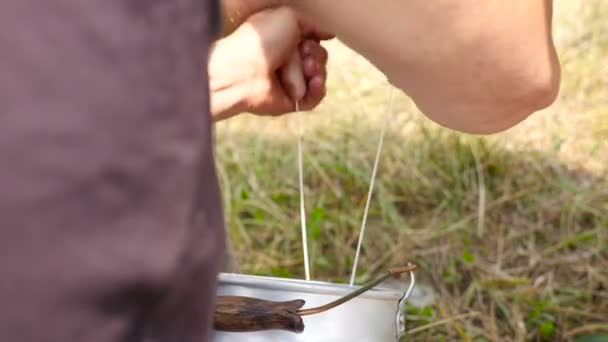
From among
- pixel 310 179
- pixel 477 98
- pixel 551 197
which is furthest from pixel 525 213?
pixel 477 98

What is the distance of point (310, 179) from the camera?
1.33 meters

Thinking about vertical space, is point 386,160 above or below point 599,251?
above

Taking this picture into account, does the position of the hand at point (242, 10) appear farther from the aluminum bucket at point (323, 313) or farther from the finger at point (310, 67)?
→ the aluminum bucket at point (323, 313)

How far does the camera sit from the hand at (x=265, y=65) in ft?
3.03

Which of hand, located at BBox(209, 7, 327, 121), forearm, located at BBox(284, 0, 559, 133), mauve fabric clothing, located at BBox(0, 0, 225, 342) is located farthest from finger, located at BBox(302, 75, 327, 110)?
mauve fabric clothing, located at BBox(0, 0, 225, 342)

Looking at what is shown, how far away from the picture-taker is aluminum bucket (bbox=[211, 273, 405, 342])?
67cm

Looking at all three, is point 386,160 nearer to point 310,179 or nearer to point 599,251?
point 310,179

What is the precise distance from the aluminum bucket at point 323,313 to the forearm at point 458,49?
0.16 meters

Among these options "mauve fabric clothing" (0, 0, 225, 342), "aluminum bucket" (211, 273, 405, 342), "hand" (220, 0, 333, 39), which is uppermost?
"hand" (220, 0, 333, 39)

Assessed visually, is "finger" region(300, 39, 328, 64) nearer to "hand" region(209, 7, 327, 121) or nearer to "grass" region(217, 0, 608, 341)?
"hand" region(209, 7, 327, 121)

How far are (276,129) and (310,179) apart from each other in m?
0.16

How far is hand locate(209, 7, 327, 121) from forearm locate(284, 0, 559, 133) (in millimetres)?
254

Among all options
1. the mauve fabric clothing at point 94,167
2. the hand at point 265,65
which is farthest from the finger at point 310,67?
the mauve fabric clothing at point 94,167

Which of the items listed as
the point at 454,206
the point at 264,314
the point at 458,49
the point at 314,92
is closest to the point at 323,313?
the point at 264,314
